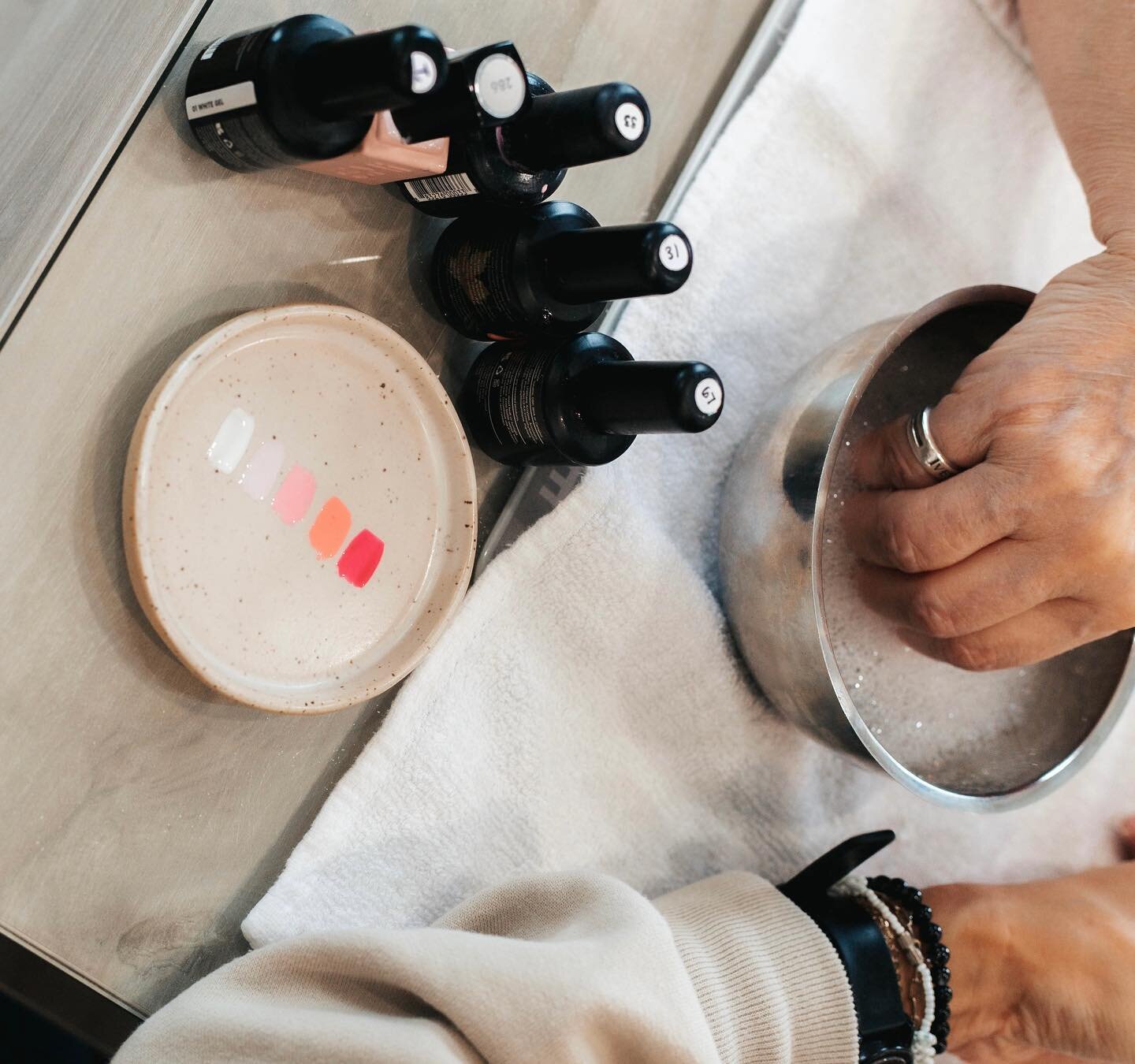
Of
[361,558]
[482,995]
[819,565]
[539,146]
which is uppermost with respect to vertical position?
[539,146]

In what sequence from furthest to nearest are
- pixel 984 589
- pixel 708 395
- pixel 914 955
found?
pixel 914 955
pixel 984 589
pixel 708 395

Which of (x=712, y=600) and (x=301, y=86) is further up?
(x=301, y=86)

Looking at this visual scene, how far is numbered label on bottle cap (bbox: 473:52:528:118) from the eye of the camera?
0.44 meters

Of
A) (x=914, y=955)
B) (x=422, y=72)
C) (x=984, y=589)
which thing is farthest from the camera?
(x=914, y=955)

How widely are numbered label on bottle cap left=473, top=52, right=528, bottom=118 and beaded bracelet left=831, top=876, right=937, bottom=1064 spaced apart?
0.57 metres

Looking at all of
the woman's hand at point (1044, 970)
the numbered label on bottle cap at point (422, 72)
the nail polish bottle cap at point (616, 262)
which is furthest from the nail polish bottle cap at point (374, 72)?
the woman's hand at point (1044, 970)

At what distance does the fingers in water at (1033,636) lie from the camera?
2.11 ft

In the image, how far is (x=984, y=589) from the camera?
2.04ft

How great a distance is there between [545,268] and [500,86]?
108mm

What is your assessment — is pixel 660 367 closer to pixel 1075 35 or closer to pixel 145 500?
pixel 145 500

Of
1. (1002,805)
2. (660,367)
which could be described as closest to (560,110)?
(660,367)

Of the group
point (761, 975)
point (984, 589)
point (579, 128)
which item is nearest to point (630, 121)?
point (579, 128)

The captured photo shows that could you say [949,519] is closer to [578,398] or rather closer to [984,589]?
[984,589]

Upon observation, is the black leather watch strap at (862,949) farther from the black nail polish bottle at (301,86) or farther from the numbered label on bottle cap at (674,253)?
the black nail polish bottle at (301,86)
